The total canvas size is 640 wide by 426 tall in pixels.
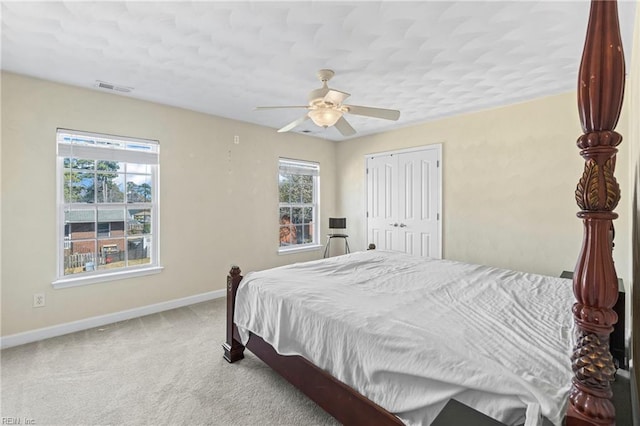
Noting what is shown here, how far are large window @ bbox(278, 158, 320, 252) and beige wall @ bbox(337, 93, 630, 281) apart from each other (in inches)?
74.7

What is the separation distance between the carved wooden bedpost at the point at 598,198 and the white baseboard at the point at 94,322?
158 inches

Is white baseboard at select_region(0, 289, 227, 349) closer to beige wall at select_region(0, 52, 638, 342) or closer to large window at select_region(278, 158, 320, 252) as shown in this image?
beige wall at select_region(0, 52, 638, 342)

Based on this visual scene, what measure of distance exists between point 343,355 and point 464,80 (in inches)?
112

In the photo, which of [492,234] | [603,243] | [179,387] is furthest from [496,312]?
[492,234]

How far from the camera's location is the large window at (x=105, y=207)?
3.19 meters

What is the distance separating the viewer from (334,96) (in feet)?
8.21

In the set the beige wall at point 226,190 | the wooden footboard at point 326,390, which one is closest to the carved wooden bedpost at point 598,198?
the wooden footboard at point 326,390

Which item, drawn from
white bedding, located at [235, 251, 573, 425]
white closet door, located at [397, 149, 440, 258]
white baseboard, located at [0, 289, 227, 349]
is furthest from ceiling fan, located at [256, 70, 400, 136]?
white baseboard, located at [0, 289, 227, 349]

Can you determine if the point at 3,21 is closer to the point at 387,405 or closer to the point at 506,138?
the point at 387,405

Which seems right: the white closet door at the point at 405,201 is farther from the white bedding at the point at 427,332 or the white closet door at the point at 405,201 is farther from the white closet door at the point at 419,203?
the white bedding at the point at 427,332

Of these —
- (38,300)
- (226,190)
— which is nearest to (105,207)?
(38,300)

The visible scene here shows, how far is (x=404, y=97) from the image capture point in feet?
11.5

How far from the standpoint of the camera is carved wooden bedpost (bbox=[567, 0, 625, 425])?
759mm

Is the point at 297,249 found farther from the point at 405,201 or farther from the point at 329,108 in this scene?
the point at 329,108
